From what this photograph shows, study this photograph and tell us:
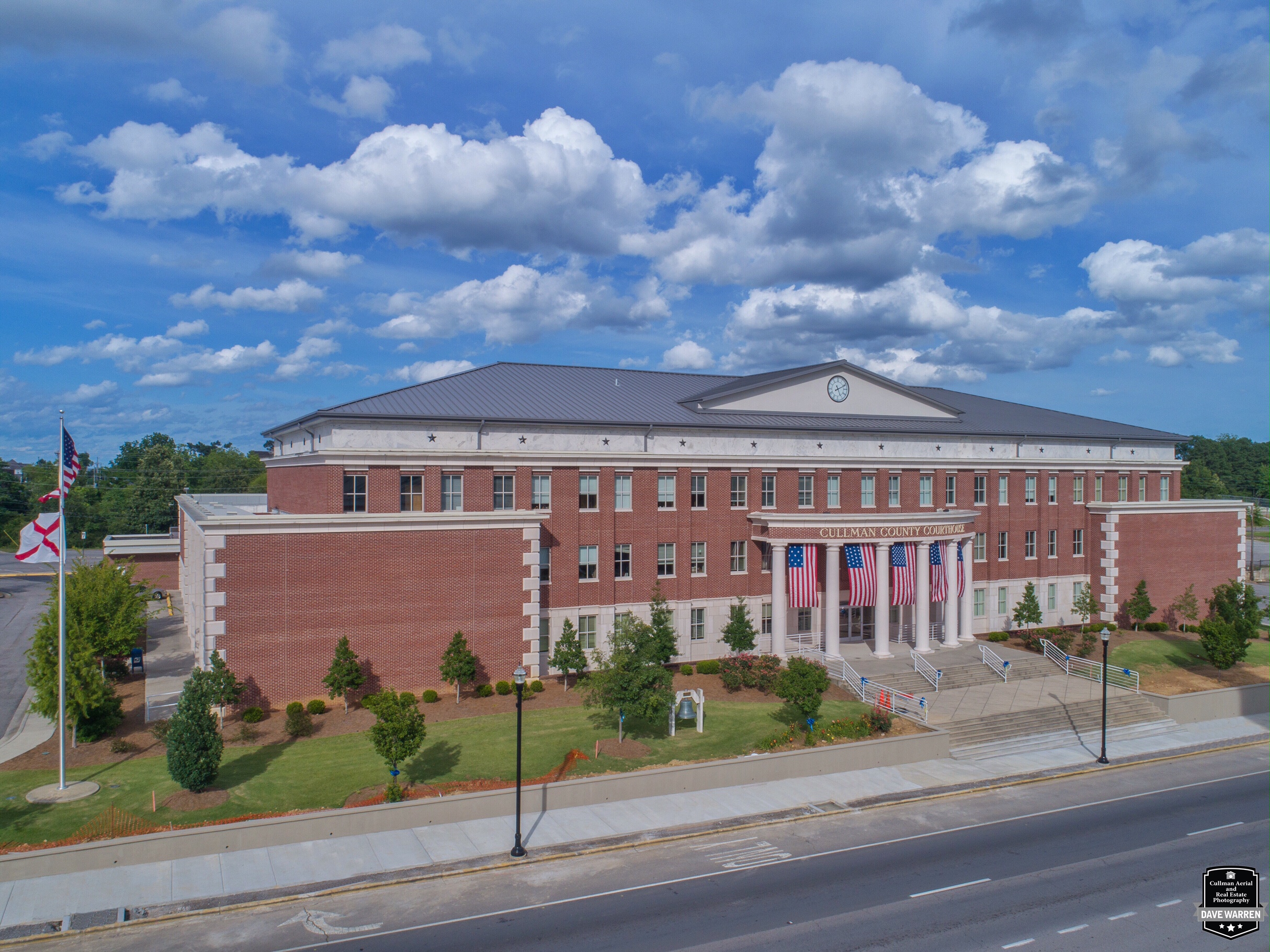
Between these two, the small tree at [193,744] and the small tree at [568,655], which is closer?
the small tree at [193,744]

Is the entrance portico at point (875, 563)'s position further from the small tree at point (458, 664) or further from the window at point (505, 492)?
the small tree at point (458, 664)

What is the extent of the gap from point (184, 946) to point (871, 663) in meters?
33.0

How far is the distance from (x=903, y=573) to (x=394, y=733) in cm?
2939

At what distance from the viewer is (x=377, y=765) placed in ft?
90.8

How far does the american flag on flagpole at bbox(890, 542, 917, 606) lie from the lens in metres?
44.4

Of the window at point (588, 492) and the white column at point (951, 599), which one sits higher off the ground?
the window at point (588, 492)

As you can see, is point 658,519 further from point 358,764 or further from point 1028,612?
point 1028,612

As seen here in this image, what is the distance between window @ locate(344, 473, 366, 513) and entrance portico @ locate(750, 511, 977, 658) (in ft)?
67.2

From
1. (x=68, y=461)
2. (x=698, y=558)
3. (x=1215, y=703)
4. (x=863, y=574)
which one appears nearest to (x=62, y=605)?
(x=68, y=461)

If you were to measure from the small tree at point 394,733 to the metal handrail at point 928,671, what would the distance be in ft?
82.4

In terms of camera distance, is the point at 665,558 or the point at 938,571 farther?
the point at 938,571

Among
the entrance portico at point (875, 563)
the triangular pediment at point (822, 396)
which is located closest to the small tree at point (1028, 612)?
the entrance portico at point (875, 563)

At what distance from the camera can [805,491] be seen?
4728cm

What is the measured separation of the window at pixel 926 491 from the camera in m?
50.1
